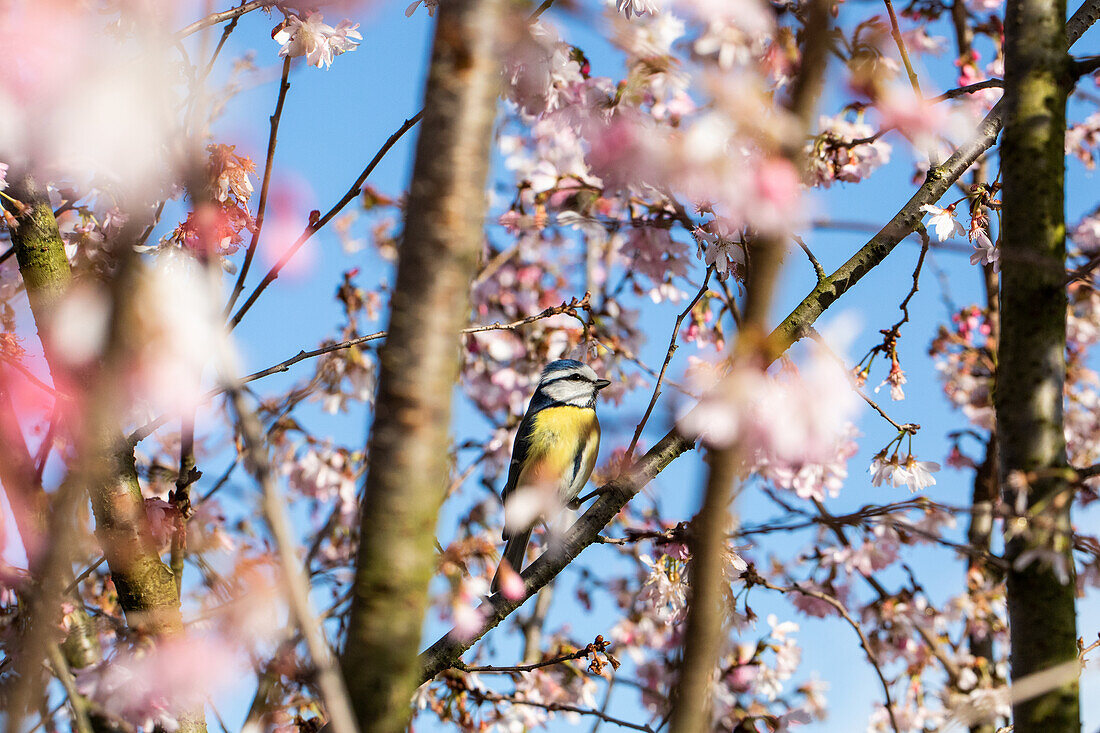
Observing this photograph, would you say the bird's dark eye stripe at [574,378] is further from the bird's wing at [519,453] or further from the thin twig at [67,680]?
the thin twig at [67,680]

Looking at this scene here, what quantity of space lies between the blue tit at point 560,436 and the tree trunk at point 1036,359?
8.30 ft

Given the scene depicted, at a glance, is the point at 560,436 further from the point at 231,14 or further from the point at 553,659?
the point at 231,14

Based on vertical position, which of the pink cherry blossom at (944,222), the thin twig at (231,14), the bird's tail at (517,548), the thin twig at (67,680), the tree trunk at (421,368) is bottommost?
the thin twig at (67,680)

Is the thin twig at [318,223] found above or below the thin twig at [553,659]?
above

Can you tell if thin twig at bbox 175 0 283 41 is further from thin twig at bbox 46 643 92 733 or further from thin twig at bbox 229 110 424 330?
thin twig at bbox 46 643 92 733

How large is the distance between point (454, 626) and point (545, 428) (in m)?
2.60

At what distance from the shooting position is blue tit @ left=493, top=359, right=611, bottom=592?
4.89m

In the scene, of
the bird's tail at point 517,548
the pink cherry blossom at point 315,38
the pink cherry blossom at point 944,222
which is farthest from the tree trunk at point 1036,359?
the bird's tail at point 517,548

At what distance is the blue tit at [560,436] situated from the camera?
4.89 m

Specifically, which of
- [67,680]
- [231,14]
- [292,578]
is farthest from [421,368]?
[231,14]

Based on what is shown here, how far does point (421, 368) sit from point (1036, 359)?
2.03 meters

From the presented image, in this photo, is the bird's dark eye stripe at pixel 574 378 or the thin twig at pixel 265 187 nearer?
the thin twig at pixel 265 187

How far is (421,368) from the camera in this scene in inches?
47.4

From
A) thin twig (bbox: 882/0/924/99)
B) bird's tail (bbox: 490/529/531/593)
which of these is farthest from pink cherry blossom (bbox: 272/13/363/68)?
bird's tail (bbox: 490/529/531/593)
